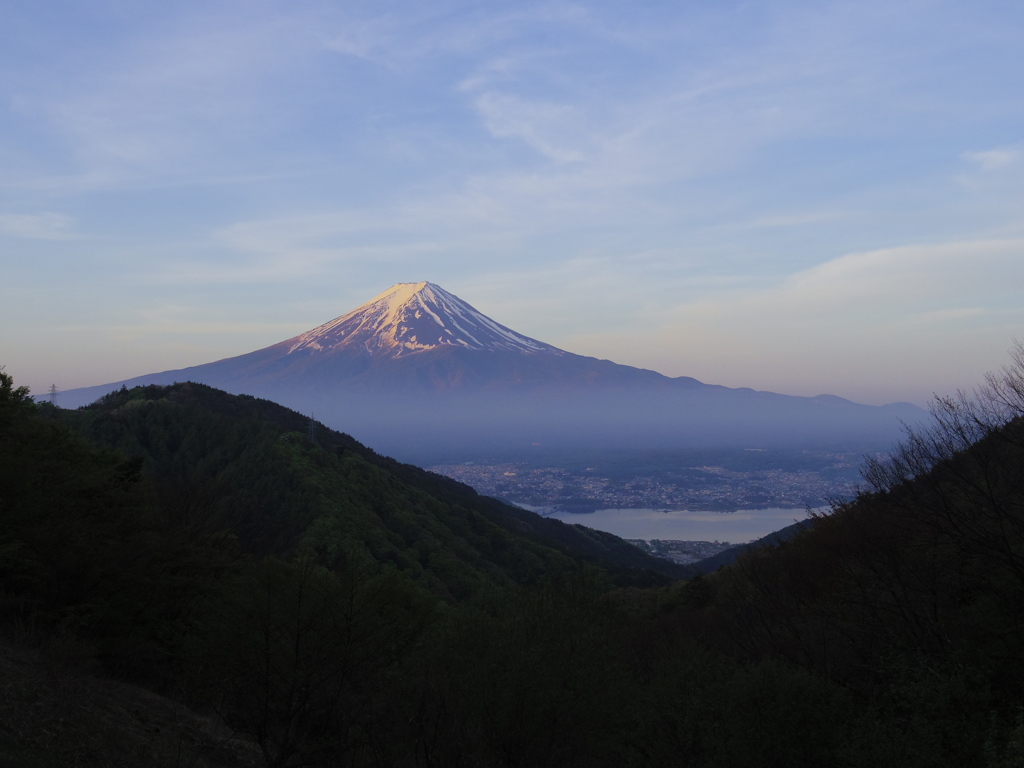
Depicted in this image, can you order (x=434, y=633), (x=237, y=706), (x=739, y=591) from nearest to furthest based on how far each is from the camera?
(x=237, y=706)
(x=434, y=633)
(x=739, y=591)

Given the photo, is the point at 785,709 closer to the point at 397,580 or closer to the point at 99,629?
the point at 397,580

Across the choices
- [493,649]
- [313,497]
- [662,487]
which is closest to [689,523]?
[662,487]

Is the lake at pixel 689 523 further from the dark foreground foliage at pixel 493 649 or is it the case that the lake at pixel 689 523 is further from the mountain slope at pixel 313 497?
the dark foreground foliage at pixel 493 649

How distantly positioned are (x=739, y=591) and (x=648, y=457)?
17187cm

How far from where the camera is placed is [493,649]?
1227cm

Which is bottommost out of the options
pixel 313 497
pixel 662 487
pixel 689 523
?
pixel 689 523

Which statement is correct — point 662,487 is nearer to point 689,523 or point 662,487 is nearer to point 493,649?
point 689,523

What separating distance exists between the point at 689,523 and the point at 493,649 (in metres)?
91.2

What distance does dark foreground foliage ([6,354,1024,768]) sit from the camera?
34.3 feet

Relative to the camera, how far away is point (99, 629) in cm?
1453

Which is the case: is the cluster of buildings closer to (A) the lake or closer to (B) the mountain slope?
(A) the lake

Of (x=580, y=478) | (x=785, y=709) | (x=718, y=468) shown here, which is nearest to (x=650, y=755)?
(x=785, y=709)

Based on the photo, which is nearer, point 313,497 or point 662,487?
point 313,497

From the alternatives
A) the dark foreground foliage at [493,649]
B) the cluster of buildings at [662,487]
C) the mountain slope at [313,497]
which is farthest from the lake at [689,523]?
the dark foreground foliage at [493,649]
